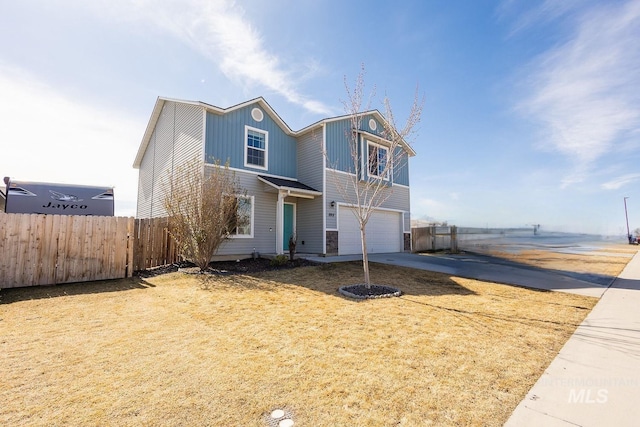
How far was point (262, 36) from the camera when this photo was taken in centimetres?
996

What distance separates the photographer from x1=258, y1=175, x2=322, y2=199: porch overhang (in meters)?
12.2

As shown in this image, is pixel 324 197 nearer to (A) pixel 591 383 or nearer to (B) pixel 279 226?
(B) pixel 279 226

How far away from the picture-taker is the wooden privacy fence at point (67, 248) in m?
7.40

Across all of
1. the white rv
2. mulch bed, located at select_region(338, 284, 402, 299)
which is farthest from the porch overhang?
the white rv

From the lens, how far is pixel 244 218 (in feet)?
38.9

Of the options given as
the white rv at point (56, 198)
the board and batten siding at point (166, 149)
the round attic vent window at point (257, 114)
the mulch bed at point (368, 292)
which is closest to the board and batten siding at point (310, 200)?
the round attic vent window at point (257, 114)

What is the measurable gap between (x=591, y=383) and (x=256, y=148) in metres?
12.8

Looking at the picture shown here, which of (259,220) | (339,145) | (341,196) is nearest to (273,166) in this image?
(259,220)

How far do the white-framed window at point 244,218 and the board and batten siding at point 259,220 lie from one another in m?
0.15

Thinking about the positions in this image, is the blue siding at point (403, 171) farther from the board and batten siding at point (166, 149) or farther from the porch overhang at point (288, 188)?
the board and batten siding at point (166, 149)

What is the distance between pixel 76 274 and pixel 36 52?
6.10m

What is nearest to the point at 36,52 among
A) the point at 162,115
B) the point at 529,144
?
the point at 162,115

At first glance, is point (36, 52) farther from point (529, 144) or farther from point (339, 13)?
point (529, 144)

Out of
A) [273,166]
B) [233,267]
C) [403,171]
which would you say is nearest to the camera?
[233,267]
